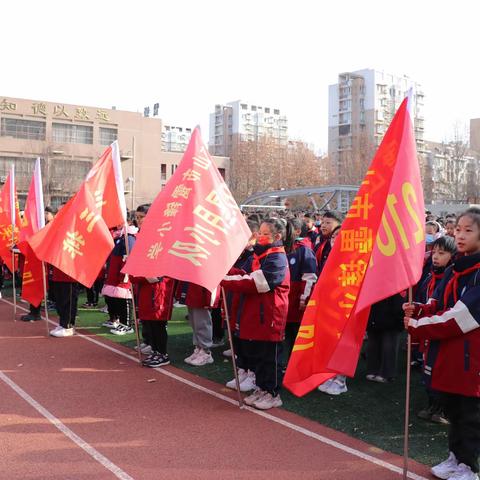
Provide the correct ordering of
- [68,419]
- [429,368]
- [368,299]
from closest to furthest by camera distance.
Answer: [368,299]
[429,368]
[68,419]

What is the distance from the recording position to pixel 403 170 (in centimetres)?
431

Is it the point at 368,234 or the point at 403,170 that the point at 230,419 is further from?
the point at 403,170

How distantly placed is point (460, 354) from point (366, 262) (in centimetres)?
91

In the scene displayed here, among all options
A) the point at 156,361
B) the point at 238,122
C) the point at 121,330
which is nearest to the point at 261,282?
the point at 156,361

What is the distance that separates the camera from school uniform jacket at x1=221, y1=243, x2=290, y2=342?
5.81 m

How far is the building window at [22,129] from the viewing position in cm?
5822

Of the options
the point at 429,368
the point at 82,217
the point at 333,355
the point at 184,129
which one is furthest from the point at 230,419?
the point at 184,129

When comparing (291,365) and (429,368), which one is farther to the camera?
(291,365)

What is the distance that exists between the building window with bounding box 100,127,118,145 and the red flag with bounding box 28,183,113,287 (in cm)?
5789

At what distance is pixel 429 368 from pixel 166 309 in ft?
13.0

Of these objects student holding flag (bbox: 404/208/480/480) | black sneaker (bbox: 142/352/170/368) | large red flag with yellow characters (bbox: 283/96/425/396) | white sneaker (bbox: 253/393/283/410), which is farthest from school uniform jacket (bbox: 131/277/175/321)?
student holding flag (bbox: 404/208/480/480)

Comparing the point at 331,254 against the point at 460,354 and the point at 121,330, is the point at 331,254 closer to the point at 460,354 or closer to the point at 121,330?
the point at 460,354

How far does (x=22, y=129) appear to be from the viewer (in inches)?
2335

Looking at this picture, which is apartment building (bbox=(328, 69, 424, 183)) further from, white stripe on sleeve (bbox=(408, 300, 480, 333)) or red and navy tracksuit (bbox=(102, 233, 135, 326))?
white stripe on sleeve (bbox=(408, 300, 480, 333))
